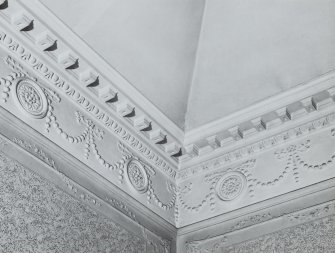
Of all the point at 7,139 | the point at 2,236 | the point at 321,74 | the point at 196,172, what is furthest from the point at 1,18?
the point at 321,74

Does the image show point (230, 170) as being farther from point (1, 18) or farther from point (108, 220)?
point (1, 18)

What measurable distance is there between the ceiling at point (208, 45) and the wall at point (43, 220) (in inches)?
38.5

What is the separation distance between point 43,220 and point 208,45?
169cm

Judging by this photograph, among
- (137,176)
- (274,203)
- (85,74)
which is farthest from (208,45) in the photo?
(274,203)

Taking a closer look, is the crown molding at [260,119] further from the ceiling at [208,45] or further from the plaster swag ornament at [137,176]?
the plaster swag ornament at [137,176]

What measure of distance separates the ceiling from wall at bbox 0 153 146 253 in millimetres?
978

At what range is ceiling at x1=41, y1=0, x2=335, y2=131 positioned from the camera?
337 cm

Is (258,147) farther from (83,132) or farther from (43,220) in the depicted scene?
(43,220)

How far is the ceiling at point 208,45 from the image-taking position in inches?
133

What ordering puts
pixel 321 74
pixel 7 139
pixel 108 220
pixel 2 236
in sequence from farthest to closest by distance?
1. pixel 321 74
2. pixel 108 220
3. pixel 7 139
4. pixel 2 236

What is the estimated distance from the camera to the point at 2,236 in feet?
8.50

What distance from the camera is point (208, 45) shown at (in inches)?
146

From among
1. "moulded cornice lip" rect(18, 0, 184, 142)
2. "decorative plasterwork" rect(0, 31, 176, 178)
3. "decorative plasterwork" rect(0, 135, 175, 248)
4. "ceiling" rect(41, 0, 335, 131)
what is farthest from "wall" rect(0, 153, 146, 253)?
"ceiling" rect(41, 0, 335, 131)

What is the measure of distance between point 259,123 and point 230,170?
413 mm
